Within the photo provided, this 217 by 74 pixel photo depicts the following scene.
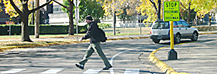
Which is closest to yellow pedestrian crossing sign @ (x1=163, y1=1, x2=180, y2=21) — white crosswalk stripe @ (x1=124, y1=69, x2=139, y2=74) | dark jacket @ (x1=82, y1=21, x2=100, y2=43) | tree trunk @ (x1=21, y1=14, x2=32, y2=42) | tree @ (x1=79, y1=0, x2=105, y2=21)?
white crosswalk stripe @ (x1=124, y1=69, x2=139, y2=74)

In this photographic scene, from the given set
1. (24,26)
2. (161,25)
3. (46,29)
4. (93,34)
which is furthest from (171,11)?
(46,29)

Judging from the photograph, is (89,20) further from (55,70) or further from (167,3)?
(167,3)

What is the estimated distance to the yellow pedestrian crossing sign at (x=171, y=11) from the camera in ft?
43.2

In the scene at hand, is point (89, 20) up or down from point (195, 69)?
up

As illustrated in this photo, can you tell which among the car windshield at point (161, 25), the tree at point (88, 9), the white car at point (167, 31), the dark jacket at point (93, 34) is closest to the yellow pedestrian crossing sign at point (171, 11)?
the dark jacket at point (93, 34)

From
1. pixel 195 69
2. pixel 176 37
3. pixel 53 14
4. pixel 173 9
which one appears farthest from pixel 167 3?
pixel 53 14

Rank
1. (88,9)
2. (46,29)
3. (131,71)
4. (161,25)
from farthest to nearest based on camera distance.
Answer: (88,9) → (46,29) → (161,25) → (131,71)

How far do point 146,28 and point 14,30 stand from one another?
20380 millimetres

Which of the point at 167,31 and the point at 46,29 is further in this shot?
the point at 46,29

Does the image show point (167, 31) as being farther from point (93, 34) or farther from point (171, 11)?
point (93, 34)

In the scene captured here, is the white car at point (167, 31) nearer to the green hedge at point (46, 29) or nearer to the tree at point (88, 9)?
the green hedge at point (46, 29)

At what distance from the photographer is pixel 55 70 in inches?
436

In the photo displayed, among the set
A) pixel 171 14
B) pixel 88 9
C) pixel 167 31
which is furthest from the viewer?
pixel 88 9

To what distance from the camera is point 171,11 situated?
13273 mm
